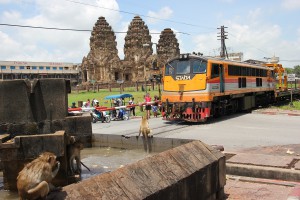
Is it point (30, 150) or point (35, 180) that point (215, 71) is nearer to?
point (30, 150)

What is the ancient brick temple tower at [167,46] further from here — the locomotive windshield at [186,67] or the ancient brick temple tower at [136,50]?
the locomotive windshield at [186,67]

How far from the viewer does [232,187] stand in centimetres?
681

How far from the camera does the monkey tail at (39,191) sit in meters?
3.65

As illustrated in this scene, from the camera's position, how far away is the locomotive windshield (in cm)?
1755

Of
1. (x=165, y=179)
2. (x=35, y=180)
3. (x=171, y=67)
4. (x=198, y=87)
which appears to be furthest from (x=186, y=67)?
(x=35, y=180)

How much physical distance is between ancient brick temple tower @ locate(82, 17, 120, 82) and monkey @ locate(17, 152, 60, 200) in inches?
3067

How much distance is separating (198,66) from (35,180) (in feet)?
47.9

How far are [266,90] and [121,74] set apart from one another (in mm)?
59006

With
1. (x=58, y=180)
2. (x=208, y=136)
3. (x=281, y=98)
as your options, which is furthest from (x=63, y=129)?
(x=281, y=98)

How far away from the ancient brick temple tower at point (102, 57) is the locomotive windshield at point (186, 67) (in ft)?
208

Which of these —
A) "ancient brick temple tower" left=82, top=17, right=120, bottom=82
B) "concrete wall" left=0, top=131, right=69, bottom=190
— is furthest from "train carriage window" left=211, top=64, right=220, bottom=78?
"ancient brick temple tower" left=82, top=17, right=120, bottom=82

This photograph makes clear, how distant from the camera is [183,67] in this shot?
18203 mm

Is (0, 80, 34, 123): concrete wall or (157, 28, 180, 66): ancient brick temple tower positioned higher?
(157, 28, 180, 66): ancient brick temple tower

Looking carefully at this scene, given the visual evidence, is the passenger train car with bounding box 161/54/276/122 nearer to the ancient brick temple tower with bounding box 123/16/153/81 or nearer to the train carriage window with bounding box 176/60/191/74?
the train carriage window with bounding box 176/60/191/74
